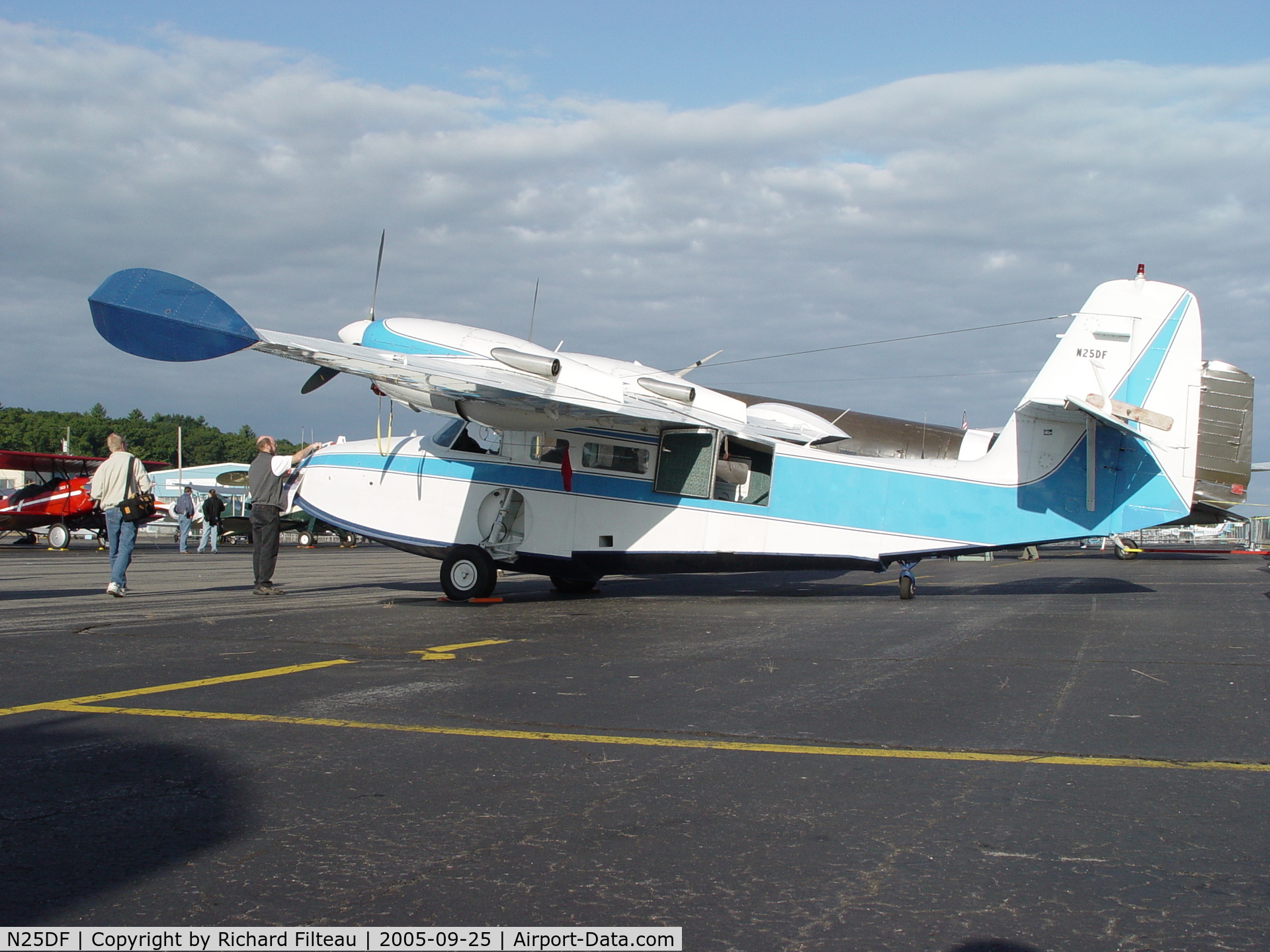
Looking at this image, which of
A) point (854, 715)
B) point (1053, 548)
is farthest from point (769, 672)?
point (1053, 548)

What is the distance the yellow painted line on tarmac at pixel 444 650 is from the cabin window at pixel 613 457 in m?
4.54

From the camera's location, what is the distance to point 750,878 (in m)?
3.03

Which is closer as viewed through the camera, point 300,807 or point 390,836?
point 390,836

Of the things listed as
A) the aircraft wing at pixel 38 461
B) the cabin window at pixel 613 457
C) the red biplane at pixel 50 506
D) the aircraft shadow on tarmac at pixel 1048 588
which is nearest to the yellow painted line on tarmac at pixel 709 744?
the cabin window at pixel 613 457

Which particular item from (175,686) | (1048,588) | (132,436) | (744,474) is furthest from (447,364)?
(132,436)

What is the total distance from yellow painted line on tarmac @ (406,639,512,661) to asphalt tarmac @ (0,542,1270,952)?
0.17 ft

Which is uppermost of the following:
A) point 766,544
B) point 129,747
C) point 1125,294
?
point 1125,294

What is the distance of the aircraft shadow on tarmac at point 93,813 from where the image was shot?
2926mm

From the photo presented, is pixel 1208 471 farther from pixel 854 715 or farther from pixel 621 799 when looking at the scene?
pixel 621 799

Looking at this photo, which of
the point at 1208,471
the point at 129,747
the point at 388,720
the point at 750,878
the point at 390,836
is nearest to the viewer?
the point at 750,878

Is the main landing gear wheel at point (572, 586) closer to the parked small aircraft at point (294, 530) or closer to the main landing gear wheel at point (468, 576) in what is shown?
the main landing gear wheel at point (468, 576)

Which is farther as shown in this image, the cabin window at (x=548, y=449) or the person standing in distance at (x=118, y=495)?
the cabin window at (x=548, y=449)

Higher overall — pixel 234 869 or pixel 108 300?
pixel 108 300

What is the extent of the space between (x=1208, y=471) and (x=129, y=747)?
14.4 metres
